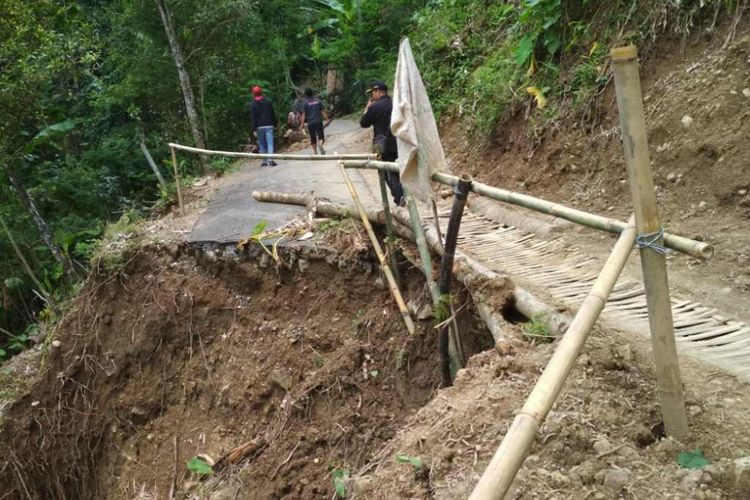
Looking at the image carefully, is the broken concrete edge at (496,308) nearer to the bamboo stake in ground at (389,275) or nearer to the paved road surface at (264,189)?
the bamboo stake in ground at (389,275)

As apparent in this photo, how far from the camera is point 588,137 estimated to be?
18.7ft

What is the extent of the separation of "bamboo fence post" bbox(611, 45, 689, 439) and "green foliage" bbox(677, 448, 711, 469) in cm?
9

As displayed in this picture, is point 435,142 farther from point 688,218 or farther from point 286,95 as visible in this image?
point 286,95

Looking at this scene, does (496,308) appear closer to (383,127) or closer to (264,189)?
(383,127)

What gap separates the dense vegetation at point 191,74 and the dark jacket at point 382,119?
1571mm

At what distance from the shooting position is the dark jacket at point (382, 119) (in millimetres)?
6293

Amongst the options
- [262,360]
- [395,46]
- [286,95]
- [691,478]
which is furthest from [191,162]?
[691,478]

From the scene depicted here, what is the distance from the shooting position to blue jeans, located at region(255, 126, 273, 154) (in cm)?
1005

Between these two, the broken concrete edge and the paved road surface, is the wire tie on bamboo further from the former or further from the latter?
the paved road surface

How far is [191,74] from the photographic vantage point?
39.5 feet

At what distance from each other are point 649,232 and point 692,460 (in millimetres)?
841

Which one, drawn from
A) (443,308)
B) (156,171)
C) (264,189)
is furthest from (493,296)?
(156,171)

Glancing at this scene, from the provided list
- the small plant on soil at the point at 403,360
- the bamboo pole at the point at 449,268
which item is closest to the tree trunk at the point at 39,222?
the small plant on soil at the point at 403,360

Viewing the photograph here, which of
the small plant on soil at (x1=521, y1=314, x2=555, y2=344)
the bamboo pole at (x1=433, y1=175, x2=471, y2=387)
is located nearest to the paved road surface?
the bamboo pole at (x1=433, y1=175, x2=471, y2=387)
